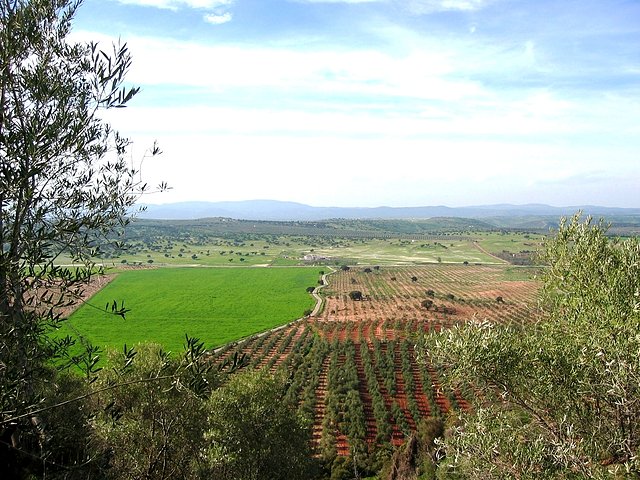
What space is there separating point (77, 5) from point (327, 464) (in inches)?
1186

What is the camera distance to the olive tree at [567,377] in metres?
9.98

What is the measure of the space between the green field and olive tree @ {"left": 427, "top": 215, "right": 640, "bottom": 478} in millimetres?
40510

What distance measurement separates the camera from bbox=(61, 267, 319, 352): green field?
7050 cm

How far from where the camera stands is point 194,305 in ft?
316

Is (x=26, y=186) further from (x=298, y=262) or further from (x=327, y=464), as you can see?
(x=298, y=262)

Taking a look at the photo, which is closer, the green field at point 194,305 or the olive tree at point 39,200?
the olive tree at point 39,200

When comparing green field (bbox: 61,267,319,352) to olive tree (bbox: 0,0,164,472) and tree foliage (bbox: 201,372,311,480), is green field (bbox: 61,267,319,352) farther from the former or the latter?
olive tree (bbox: 0,0,164,472)

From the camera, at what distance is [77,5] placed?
30.7 feet

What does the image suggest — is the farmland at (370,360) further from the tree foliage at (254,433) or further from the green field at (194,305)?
the green field at (194,305)

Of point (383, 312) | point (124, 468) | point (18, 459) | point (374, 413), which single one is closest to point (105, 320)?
point (383, 312)

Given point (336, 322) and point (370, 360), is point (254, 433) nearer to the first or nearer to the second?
point (370, 360)

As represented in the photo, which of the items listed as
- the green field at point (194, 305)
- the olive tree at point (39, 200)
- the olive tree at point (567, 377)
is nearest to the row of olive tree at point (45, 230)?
the olive tree at point (39, 200)

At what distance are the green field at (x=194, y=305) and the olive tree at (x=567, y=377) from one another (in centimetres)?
4051

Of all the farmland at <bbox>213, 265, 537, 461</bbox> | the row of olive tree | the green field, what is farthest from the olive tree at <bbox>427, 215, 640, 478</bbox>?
the green field
